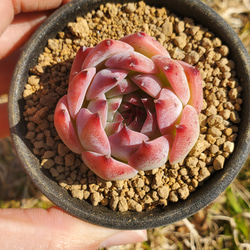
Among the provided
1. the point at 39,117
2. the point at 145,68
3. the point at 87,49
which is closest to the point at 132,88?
the point at 145,68

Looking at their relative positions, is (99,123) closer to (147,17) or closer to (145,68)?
(145,68)

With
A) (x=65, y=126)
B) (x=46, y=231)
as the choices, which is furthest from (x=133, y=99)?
(x=46, y=231)

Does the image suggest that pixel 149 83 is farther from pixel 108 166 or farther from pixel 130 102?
pixel 108 166

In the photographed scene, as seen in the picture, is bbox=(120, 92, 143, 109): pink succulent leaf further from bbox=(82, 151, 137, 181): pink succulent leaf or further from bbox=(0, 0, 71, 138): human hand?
bbox=(0, 0, 71, 138): human hand

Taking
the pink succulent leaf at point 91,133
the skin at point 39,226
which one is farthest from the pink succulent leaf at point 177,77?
the skin at point 39,226

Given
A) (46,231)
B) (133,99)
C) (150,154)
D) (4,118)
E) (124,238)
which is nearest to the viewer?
(150,154)

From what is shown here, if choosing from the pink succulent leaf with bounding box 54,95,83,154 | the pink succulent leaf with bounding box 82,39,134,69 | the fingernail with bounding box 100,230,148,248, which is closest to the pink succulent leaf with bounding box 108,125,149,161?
the pink succulent leaf with bounding box 54,95,83,154
